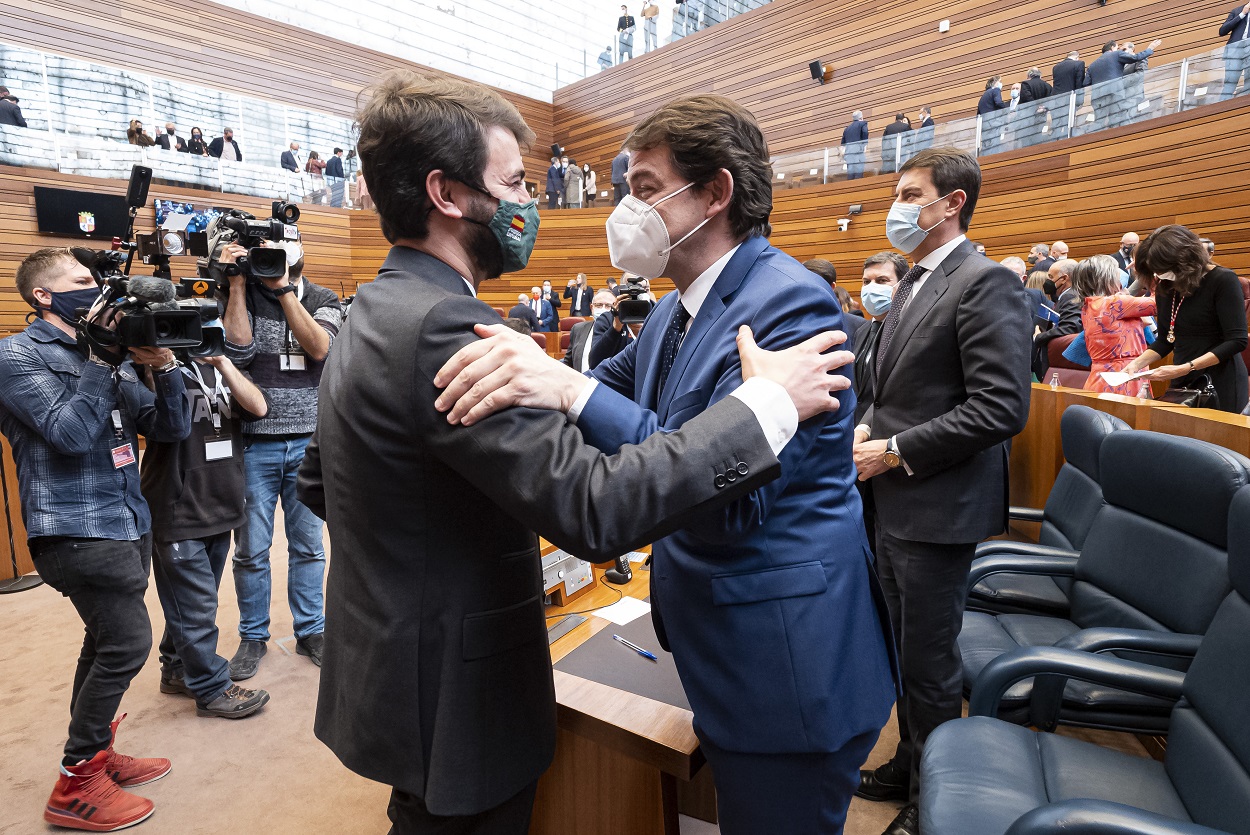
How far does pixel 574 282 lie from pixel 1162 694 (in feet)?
38.9

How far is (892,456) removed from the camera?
5.87 feet

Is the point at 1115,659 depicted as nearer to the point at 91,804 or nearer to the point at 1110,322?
the point at 91,804

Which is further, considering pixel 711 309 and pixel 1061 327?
pixel 1061 327

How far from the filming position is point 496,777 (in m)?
0.96

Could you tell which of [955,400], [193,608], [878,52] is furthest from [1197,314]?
[878,52]

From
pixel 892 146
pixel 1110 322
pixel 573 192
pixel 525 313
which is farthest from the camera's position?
pixel 573 192

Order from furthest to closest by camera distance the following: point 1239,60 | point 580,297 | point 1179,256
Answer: point 580,297
point 1239,60
point 1179,256

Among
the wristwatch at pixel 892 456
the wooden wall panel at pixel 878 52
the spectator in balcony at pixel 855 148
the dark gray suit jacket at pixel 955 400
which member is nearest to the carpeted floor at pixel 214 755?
the dark gray suit jacket at pixel 955 400

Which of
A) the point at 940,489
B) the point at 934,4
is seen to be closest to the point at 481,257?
the point at 940,489

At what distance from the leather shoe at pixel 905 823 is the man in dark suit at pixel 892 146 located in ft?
30.5

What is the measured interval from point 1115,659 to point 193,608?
2.75m

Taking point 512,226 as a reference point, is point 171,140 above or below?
above

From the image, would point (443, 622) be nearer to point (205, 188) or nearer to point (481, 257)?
point (481, 257)

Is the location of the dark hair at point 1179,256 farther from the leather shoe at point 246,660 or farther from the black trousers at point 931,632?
the leather shoe at point 246,660
